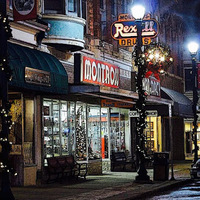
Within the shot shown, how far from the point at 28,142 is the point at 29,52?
3427mm

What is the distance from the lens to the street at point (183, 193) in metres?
17.6

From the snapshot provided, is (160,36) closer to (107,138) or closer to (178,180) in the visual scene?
(107,138)

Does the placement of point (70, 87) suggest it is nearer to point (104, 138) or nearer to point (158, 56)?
point (158, 56)

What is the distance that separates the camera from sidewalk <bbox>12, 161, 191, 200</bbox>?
17.1 m

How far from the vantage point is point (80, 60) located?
2406 cm

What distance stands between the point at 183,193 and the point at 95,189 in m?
2.88

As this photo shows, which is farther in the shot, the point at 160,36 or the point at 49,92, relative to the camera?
the point at 160,36

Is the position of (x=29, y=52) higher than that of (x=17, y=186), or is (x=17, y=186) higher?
(x=29, y=52)

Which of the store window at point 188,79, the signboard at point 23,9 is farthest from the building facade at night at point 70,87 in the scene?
the store window at point 188,79

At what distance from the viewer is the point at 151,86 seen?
3228cm

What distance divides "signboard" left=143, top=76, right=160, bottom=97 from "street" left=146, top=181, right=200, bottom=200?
1021cm

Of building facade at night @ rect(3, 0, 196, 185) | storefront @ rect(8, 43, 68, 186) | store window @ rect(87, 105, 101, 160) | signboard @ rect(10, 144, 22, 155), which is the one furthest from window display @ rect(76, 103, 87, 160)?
signboard @ rect(10, 144, 22, 155)

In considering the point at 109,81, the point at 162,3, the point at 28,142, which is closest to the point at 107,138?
the point at 109,81

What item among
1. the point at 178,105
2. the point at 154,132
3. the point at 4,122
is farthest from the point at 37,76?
the point at 154,132
